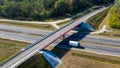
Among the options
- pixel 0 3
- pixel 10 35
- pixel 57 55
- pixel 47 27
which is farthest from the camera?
pixel 0 3

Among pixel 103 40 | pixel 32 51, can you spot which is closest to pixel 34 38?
pixel 32 51

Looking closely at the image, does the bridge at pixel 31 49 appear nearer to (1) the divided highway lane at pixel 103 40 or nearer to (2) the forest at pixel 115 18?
(1) the divided highway lane at pixel 103 40

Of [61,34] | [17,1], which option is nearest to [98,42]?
[61,34]

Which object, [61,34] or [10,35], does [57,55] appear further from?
[10,35]

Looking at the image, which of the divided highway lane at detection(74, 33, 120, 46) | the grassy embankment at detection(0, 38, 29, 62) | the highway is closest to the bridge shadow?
the highway

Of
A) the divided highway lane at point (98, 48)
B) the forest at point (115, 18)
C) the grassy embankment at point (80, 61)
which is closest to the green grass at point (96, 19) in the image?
the forest at point (115, 18)

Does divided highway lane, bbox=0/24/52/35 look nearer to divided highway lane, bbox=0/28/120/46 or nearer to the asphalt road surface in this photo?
divided highway lane, bbox=0/28/120/46

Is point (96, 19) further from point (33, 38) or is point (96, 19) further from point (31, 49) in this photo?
point (31, 49)
